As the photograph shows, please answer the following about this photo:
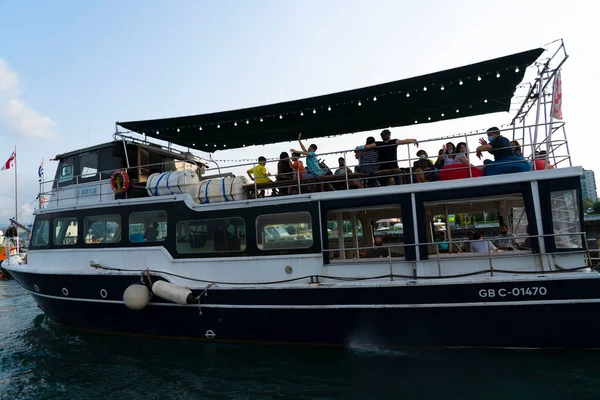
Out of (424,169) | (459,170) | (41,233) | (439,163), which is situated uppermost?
(439,163)

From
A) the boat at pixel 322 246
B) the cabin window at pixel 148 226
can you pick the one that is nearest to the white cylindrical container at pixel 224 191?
the boat at pixel 322 246

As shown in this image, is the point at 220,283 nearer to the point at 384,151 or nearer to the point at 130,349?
the point at 130,349

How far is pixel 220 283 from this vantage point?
6.93m

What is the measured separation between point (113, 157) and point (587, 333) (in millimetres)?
10099

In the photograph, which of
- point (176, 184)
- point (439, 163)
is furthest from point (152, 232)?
point (439, 163)

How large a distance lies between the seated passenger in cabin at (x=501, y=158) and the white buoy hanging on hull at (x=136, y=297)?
21.6 feet

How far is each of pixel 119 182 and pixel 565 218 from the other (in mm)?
8703

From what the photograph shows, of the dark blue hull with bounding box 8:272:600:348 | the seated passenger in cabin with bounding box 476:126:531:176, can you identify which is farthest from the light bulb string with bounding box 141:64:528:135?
the dark blue hull with bounding box 8:272:600:348

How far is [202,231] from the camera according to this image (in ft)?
24.7

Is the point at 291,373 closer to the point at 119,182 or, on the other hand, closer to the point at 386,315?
the point at 386,315

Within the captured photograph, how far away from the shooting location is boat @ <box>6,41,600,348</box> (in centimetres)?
587

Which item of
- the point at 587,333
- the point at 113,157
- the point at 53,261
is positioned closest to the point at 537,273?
the point at 587,333

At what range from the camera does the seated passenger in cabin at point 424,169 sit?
6.87 m

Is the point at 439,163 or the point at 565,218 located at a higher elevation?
the point at 439,163
